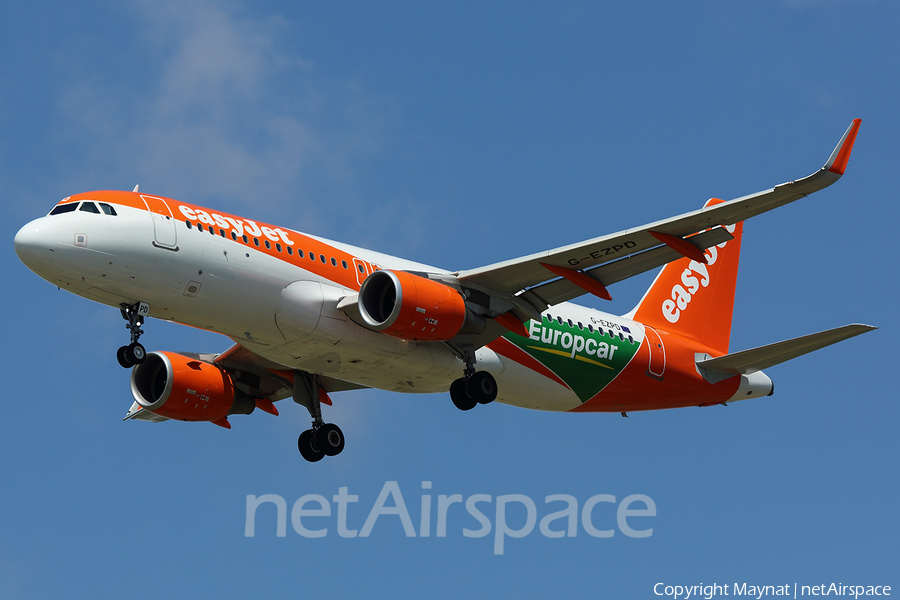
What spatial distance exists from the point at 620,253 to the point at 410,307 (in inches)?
210

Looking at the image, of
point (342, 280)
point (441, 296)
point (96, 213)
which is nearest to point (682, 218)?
point (441, 296)

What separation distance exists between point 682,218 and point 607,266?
310 cm

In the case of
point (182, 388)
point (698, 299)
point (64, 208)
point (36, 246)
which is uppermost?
point (698, 299)

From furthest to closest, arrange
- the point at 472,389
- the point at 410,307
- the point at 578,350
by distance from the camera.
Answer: the point at 578,350 → the point at 472,389 → the point at 410,307

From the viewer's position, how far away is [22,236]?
25344mm

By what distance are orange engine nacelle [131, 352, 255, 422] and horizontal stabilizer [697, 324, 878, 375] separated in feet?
49.0

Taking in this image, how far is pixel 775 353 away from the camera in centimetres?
3397

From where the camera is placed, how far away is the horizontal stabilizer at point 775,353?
1174 inches

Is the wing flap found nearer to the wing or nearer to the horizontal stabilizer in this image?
the wing

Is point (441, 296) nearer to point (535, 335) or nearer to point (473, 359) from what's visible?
point (473, 359)

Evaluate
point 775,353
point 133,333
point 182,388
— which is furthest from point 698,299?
point 133,333

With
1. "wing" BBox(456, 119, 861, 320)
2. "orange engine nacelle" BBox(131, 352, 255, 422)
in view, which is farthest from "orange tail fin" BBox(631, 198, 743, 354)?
"orange engine nacelle" BBox(131, 352, 255, 422)

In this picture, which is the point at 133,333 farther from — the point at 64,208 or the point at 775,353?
the point at 775,353

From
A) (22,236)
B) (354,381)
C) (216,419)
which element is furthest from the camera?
(216,419)
